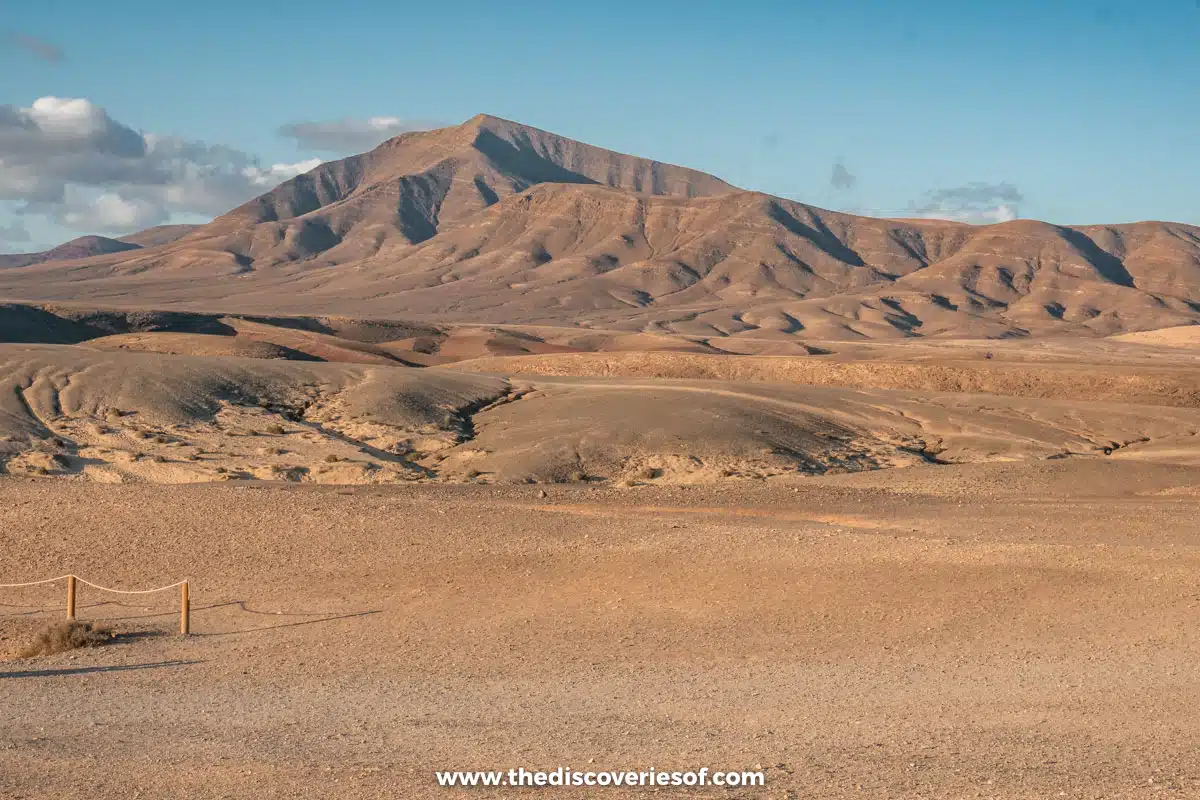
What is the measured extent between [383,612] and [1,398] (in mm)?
22852

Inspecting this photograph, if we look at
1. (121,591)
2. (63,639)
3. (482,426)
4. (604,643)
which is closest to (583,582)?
(604,643)

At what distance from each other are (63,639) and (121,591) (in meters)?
3.20

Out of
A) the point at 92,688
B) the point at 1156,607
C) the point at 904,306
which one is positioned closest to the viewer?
the point at 92,688

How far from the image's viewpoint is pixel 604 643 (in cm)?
1577

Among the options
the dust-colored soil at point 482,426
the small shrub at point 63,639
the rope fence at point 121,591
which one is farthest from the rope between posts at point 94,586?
the dust-colored soil at point 482,426

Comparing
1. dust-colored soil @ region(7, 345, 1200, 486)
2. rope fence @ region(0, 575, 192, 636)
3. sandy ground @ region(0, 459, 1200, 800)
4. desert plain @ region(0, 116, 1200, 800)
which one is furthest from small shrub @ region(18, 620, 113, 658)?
dust-colored soil @ region(7, 345, 1200, 486)

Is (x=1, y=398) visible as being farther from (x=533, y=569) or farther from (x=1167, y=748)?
(x=1167, y=748)

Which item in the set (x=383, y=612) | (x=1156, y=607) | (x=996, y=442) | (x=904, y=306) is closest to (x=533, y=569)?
(x=383, y=612)

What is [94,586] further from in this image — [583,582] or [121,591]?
[583,582]

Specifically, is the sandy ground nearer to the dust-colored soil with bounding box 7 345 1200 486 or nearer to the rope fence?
the rope fence

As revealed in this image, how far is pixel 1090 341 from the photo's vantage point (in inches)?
4786

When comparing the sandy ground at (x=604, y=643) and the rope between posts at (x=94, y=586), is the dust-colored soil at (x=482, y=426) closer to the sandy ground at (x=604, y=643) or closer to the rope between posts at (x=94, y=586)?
the sandy ground at (x=604, y=643)

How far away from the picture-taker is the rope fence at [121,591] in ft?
55.5

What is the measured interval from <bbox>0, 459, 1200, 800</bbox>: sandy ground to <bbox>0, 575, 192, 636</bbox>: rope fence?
203 millimetres
